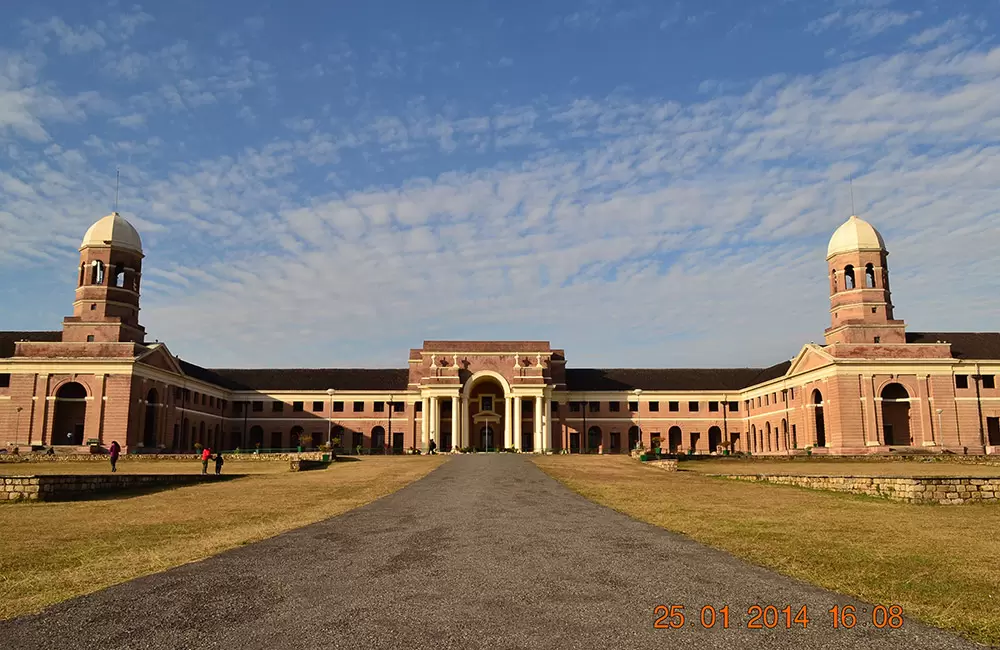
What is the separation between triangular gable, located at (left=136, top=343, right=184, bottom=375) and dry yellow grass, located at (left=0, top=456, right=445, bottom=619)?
3479 cm

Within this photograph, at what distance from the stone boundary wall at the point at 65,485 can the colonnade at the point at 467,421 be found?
48422mm

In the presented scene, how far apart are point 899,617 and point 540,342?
74.3m

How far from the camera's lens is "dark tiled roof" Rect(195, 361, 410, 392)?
88.5m

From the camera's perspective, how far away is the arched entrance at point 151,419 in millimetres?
64375

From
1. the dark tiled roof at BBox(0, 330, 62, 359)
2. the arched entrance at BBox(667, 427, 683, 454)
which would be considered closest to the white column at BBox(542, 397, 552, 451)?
the arched entrance at BBox(667, 427, 683, 454)

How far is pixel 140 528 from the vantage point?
17.1 m

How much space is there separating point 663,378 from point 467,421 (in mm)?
25777

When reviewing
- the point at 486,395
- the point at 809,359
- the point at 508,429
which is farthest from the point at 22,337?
the point at 809,359

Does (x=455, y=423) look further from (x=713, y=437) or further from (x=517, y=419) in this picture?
(x=713, y=437)

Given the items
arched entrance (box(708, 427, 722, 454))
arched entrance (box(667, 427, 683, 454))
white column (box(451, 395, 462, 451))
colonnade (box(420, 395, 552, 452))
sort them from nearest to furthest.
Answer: white column (box(451, 395, 462, 451)) < colonnade (box(420, 395, 552, 452)) < arched entrance (box(667, 427, 683, 454)) < arched entrance (box(708, 427, 722, 454))

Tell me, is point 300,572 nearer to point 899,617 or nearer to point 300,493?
point 899,617

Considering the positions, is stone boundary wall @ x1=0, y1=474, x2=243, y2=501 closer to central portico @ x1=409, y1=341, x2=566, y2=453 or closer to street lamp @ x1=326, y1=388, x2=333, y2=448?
central portico @ x1=409, y1=341, x2=566, y2=453

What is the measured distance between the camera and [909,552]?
13172 millimetres

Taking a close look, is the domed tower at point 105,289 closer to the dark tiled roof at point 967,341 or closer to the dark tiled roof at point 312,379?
the dark tiled roof at point 312,379
